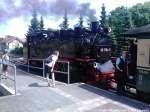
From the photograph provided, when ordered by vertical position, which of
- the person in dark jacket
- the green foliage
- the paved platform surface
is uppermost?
the green foliage

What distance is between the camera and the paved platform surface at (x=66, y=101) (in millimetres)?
8164

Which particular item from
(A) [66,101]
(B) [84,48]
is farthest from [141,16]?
(A) [66,101]

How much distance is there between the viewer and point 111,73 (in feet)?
43.0

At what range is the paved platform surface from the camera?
26.8 ft

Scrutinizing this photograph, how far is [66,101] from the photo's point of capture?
29.5ft

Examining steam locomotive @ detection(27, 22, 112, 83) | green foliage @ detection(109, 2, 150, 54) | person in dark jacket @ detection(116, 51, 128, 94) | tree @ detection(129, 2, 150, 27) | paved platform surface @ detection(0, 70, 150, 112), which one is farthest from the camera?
tree @ detection(129, 2, 150, 27)

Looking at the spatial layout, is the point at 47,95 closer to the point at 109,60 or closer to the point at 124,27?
the point at 109,60

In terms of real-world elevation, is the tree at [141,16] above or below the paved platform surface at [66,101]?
above

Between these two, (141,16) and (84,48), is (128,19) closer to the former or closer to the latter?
(141,16)

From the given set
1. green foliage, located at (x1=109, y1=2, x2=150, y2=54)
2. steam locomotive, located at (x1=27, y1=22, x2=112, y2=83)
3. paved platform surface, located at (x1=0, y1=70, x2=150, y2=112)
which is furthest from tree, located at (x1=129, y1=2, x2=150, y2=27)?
paved platform surface, located at (x1=0, y1=70, x2=150, y2=112)

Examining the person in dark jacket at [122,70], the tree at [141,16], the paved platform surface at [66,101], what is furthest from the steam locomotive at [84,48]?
the tree at [141,16]

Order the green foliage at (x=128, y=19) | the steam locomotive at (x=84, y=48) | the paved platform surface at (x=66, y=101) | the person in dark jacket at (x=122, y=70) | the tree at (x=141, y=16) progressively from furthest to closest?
1. the tree at (x=141, y=16)
2. the green foliage at (x=128, y=19)
3. the steam locomotive at (x=84, y=48)
4. the person in dark jacket at (x=122, y=70)
5. the paved platform surface at (x=66, y=101)

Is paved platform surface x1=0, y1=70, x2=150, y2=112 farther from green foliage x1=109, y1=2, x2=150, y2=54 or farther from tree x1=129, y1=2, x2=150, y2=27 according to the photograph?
tree x1=129, y1=2, x2=150, y2=27

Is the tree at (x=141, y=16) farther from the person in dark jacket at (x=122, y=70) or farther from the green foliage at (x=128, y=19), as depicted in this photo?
the person in dark jacket at (x=122, y=70)
